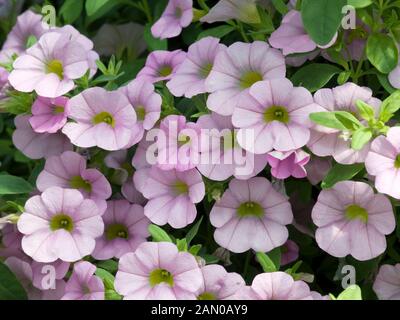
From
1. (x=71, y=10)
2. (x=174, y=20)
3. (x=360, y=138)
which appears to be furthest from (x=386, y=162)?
(x=71, y=10)

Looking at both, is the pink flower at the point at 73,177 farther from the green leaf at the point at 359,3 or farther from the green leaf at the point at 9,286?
the green leaf at the point at 359,3

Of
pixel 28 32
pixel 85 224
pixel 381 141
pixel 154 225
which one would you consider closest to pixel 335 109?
pixel 381 141

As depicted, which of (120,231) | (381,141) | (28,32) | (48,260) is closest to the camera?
(381,141)

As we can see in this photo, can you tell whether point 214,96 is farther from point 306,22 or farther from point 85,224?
point 85,224

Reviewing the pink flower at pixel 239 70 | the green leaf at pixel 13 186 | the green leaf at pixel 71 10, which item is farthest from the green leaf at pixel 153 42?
the green leaf at pixel 13 186

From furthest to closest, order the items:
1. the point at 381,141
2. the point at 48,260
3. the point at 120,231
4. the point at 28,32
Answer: the point at 28,32 → the point at 120,231 → the point at 48,260 → the point at 381,141
